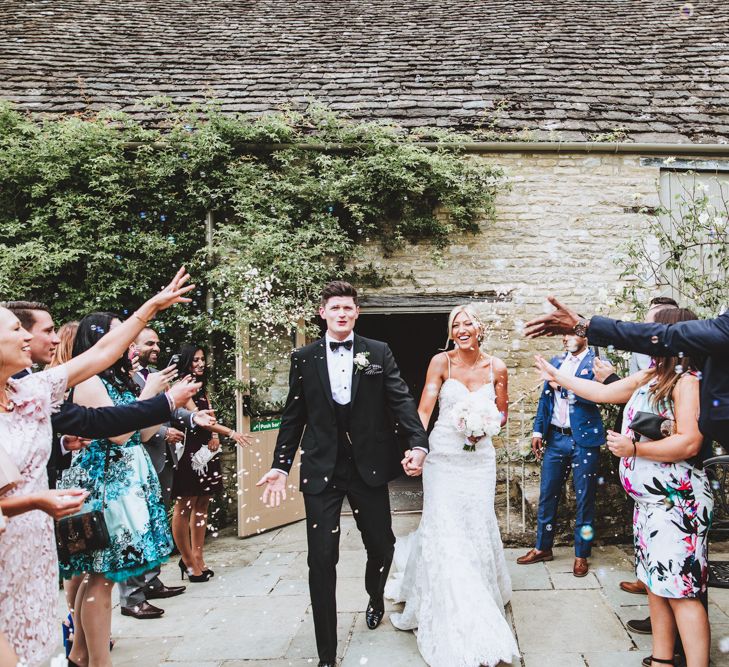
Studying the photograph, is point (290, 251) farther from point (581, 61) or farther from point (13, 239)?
point (581, 61)

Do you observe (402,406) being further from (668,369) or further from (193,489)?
(193,489)

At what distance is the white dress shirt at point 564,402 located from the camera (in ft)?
16.5

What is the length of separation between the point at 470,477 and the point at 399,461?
1.91ft

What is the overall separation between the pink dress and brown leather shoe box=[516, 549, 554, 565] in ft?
12.6

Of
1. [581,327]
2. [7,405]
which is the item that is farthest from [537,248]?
[7,405]

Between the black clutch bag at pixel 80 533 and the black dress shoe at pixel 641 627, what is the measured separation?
326cm

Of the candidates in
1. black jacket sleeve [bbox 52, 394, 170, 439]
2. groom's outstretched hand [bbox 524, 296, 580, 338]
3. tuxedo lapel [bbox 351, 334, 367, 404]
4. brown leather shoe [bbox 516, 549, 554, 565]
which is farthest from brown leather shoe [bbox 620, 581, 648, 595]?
black jacket sleeve [bbox 52, 394, 170, 439]

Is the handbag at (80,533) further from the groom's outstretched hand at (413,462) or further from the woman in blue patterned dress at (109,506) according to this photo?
the groom's outstretched hand at (413,462)

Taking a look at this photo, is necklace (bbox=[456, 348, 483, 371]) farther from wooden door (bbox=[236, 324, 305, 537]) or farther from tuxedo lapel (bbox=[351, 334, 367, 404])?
wooden door (bbox=[236, 324, 305, 537])

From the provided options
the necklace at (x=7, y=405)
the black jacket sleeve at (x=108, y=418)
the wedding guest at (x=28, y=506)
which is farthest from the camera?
the black jacket sleeve at (x=108, y=418)

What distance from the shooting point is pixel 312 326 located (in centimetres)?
692

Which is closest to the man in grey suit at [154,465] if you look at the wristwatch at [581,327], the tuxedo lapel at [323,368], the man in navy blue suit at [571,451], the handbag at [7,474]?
the tuxedo lapel at [323,368]

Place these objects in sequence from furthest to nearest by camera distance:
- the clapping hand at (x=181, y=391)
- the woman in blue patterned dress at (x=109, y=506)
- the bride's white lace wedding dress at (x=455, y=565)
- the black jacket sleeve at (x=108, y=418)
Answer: the bride's white lace wedding dress at (x=455, y=565) → the woman in blue patterned dress at (x=109, y=506) → the clapping hand at (x=181, y=391) → the black jacket sleeve at (x=108, y=418)

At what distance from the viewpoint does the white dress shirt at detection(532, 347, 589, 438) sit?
503 cm
